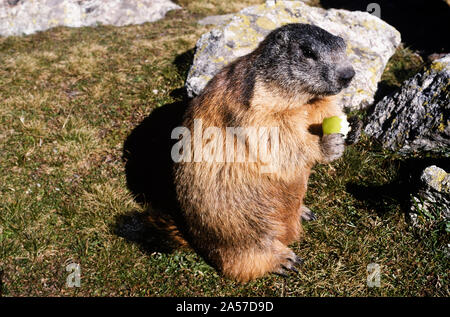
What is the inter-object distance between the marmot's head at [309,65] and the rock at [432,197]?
187cm

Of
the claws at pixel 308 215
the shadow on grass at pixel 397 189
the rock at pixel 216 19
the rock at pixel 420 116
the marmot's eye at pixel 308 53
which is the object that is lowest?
the claws at pixel 308 215

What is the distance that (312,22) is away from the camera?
23.0ft

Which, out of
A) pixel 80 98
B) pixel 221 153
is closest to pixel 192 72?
pixel 80 98

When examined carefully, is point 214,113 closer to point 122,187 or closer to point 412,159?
point 122,187

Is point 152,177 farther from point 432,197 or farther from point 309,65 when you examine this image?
point 432,197

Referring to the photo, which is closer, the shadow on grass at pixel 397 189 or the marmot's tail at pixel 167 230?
the marmot's tail at pixel 167 230

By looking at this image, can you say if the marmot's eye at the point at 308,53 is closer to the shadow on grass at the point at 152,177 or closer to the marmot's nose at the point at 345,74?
the marmot's nose at the point at 345,74

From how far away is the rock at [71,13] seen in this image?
9312 millimetres

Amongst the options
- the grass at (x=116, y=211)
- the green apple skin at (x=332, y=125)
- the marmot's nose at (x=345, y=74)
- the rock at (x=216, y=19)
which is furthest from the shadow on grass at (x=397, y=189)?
the rock at (x=216, y=19)

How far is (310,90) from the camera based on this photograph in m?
3.65
